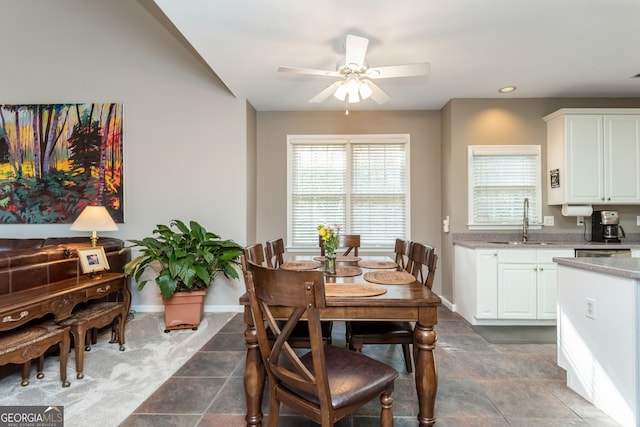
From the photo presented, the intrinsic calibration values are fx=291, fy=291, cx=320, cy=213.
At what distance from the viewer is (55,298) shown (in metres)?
2.05

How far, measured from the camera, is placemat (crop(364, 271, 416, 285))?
1778 millimetres

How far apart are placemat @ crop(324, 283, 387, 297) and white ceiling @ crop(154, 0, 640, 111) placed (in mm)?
1860

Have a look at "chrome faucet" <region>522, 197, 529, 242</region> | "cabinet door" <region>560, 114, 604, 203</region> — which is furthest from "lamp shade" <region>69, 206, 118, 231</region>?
"cabinet door" <region>560, 114, 604, 203</region>

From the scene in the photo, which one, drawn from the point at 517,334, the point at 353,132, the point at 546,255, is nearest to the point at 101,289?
the point at 353,132

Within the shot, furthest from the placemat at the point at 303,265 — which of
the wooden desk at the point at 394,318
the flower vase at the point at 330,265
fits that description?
the wooden desk at the point at 394,318

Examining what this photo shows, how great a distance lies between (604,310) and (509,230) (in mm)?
2001

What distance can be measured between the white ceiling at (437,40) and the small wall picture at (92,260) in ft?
6.62

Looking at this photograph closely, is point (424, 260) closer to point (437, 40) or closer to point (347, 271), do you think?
point (347, 271)

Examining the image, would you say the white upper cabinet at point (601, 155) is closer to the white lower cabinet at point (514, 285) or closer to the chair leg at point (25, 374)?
the white lower cabinet at point (514, 285)

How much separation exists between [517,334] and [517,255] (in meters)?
0.80

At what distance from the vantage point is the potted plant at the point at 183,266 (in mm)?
2969

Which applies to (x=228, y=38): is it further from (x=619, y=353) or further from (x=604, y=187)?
(x=604, y=187)

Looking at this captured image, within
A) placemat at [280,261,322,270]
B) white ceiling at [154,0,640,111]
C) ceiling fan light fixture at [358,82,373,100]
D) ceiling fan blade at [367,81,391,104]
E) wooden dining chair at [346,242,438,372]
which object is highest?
white ceiling at [154,0,640,111]

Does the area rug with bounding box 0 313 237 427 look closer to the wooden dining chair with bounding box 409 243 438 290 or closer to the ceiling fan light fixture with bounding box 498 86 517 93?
the wooden dining chair with bounding box 409 243 438 290
